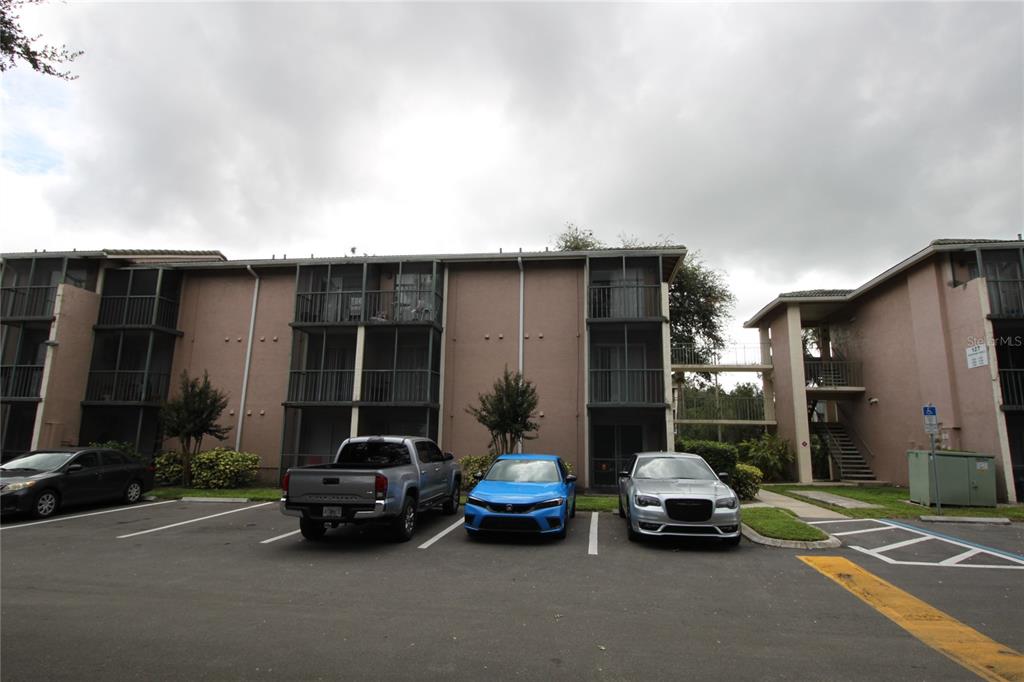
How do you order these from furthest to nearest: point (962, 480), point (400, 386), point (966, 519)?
point (400, 386) → point (962, 480) → point (966, 519)

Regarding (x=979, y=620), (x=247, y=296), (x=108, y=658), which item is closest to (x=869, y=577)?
(x=979, y=620)

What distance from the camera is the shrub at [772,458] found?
20.5 m

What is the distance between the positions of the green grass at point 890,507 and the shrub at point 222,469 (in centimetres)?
1423

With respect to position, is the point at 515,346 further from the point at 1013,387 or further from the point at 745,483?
the point at 1013,387

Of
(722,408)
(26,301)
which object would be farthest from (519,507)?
(26,301)

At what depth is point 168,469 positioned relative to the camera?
16.4m

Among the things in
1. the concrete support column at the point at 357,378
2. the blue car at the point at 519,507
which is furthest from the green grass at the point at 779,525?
the concrete support column at the point at 357,378

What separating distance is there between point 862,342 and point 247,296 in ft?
79.7

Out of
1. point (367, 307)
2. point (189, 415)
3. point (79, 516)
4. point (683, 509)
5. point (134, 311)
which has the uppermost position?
point (367, 307)

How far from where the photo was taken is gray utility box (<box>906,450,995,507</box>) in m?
12.7

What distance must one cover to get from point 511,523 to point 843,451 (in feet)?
61.7

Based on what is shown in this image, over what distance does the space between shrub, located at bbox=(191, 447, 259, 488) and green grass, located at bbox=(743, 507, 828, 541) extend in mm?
14222

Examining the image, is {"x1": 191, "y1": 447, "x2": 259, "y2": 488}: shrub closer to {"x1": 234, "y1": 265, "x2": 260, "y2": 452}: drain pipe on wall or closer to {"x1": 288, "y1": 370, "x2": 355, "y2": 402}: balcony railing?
{"x1": 234, "y1": 265, "x2": 260, "y2": 452}: drain pipe on wall

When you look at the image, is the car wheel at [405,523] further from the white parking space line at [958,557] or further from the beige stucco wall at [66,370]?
the beige stucco wall at [66,370]
